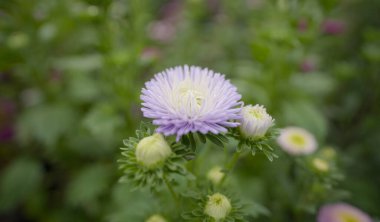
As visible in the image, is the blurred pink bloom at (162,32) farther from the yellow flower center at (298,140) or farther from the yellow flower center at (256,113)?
the yellow flower center at (256,113)

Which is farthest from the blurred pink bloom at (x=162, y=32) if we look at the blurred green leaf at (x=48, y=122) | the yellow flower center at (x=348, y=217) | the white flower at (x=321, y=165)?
the yellow flower center at (x=348, y=217)

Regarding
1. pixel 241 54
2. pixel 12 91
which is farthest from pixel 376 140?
pixel 12 91

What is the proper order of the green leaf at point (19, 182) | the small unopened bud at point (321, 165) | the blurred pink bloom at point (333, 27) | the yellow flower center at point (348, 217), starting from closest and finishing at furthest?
the small unopened bud at point (321, 165) → the yellow flower center at point (348, 217) → the green leaf at point (19, 182) → the blurred pink bloom at point (333, 27)

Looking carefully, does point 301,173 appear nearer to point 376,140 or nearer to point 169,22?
point 376,140

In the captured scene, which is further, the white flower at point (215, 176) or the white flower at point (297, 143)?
the white flower at point (297, 143)

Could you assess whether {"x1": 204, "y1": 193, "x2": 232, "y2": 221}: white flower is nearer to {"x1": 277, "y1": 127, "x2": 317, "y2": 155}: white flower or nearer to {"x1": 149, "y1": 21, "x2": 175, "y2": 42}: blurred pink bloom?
{"x1": 277, "y1": 127, "x2": 317, "y2": 155}: white flower
